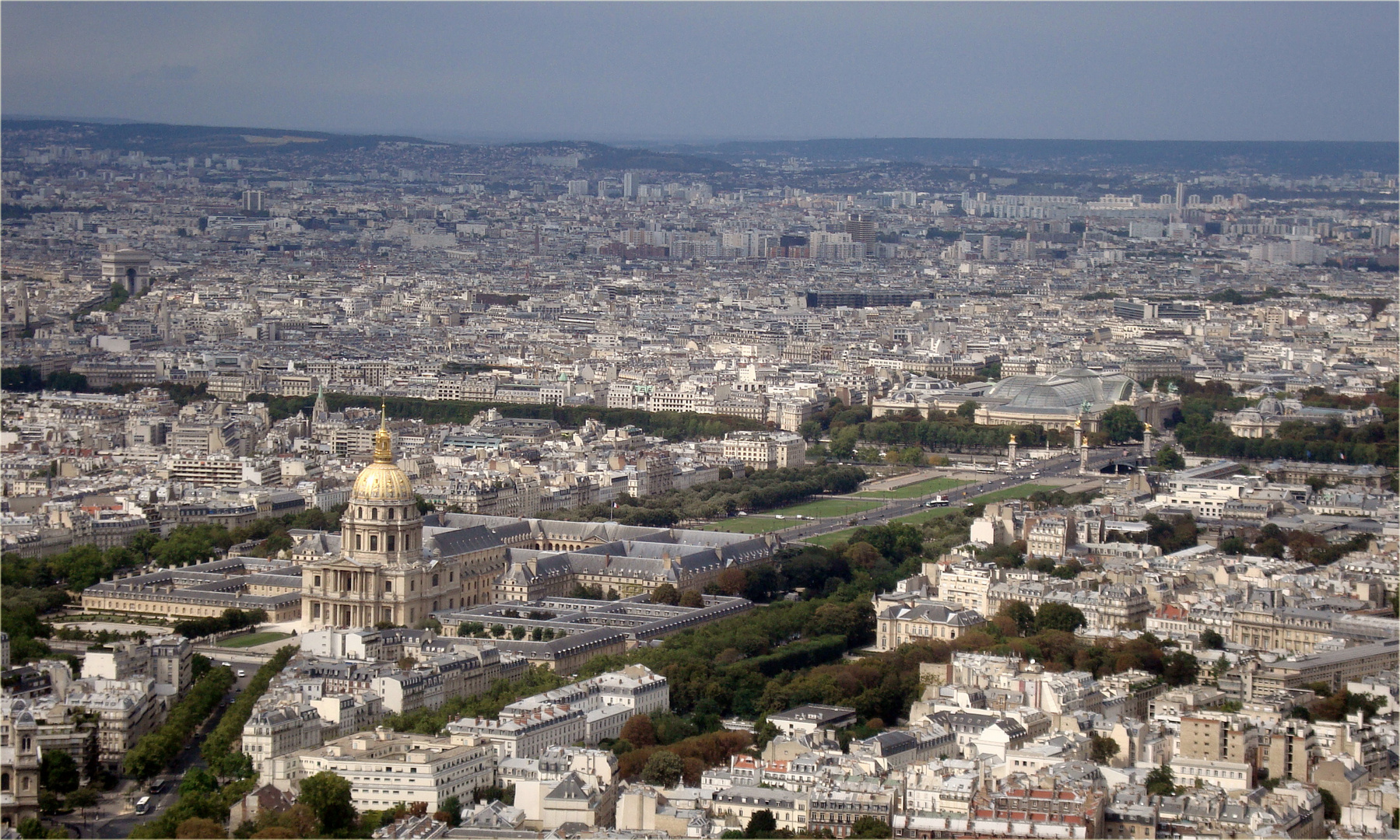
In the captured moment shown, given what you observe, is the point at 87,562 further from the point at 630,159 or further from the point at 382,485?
the point at 630,159

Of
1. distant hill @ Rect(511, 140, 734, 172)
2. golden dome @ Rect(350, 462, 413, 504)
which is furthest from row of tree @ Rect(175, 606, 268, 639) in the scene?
distant hill @ Rect(511, 140, 734, 172)

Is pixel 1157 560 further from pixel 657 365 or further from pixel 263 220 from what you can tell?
pixel 263 220

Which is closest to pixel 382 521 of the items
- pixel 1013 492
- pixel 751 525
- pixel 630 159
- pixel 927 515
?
pixel 751 525

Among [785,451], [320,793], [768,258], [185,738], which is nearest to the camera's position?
[320,793]

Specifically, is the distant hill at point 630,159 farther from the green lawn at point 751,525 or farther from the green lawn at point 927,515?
the green lawn at point 751,525

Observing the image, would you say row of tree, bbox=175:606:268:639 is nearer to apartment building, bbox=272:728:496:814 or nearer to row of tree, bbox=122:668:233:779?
row of tree, bbox=122:668:233:779

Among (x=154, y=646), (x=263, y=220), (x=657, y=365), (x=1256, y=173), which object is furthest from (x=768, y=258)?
(x=154, y=646)
